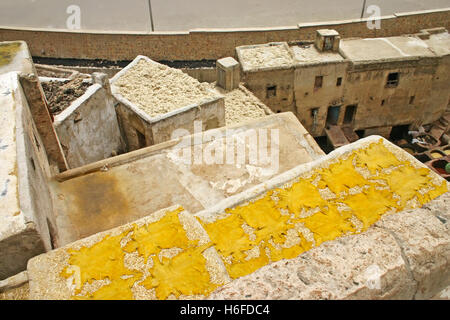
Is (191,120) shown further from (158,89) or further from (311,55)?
(311,55)

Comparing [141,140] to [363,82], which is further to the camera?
[363,82]

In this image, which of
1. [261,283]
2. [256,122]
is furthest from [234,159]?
[261,283]

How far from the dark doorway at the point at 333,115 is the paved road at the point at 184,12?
20.5 feet

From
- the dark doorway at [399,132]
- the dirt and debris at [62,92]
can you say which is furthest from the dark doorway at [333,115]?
the dirt and debris at [62,92]

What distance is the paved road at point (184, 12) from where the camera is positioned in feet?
76.1

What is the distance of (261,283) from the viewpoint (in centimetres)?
344

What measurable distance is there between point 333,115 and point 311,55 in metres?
A: 3.68

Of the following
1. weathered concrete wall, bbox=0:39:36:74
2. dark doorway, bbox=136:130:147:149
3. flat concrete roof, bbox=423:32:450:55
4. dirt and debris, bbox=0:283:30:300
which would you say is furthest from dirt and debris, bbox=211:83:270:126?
dirt and debris, bbox=0:283:30:300

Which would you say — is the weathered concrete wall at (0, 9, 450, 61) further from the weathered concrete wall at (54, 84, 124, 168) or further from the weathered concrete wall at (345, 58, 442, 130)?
the weathered concrete wall at (54, 84, 124, 168)

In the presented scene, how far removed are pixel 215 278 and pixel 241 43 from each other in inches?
663

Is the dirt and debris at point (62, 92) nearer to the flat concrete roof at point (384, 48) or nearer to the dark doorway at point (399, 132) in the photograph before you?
the flat concrete roof at point (384, 48)

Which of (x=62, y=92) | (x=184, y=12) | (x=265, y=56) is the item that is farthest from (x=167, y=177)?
(x=184, y=12)

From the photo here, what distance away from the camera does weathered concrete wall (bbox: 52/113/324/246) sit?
6.99m

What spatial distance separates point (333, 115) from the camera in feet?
68.9
